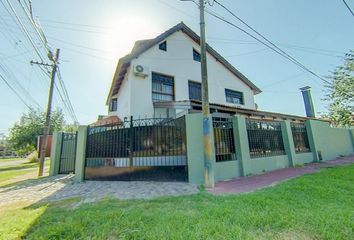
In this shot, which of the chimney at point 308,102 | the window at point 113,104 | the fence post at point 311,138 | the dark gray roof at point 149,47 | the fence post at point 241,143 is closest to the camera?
the fence post at point 241,143

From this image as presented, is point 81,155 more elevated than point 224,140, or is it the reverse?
point 224,140

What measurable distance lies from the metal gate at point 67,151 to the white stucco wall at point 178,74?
3399 millimetres

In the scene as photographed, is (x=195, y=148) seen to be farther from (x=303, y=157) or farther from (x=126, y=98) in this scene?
(x=303, y=157)

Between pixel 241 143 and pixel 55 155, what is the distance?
9902 millimetres

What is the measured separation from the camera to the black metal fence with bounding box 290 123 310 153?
1115 centimetres

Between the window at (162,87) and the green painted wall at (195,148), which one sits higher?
the window at (162,87)

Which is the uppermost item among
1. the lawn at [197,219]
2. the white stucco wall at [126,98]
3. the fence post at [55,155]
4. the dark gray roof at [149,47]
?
the dark gray roof at [149,47]

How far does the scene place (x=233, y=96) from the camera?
14938mm

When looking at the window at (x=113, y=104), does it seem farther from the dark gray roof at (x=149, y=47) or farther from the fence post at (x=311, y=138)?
the fence post at (x=311, y=138)

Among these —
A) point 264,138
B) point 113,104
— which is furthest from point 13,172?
point 264,138

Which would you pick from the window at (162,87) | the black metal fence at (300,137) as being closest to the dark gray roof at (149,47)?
the window at (162,87)

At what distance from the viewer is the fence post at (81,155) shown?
7.82m

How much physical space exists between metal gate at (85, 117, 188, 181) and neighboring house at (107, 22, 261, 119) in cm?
243

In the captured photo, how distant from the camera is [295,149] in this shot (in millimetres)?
10820
